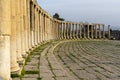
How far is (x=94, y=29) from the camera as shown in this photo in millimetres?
92188

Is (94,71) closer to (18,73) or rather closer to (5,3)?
(18,73)

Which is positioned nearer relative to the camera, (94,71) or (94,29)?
(94,71)

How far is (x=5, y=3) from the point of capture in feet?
34.1

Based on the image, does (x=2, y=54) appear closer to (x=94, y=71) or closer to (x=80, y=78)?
(x=80, y=78)

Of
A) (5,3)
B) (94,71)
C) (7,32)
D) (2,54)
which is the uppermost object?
(5,3)

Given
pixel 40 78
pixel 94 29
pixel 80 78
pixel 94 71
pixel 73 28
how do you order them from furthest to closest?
pixel 94 29 < pixel 73 28 < pixel 94 71 < pixel 80 78 < pixel 40 78

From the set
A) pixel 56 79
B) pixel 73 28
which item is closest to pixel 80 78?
pixel 56 79

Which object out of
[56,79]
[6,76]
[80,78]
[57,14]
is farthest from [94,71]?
[57,14]

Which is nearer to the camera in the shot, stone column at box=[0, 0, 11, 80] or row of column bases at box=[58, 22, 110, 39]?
stone column at box=[0, 0, 11, 80]

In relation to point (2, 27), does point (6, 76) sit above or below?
below

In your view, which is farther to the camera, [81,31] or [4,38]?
[81,31]

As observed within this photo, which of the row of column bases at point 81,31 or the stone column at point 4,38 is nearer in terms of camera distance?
the stone column at point 4,38

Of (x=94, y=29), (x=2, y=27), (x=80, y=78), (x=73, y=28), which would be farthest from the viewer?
(x=94, y=29)

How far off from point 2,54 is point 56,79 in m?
3.10
